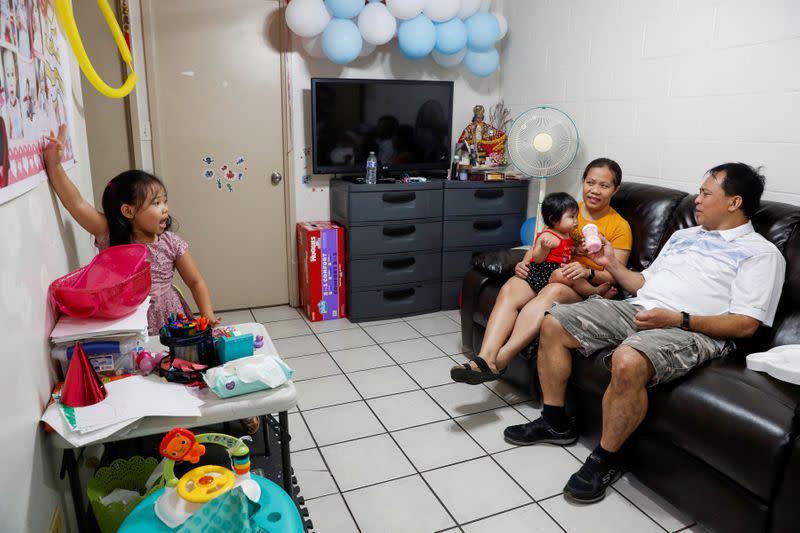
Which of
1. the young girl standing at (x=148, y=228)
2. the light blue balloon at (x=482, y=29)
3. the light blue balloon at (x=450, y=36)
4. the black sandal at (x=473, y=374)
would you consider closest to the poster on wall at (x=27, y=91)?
the young girl standing at (x=148, y=228)

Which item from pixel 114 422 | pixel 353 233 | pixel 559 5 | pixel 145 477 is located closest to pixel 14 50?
pixel 114 422

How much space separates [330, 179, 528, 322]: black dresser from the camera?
3.51 metres

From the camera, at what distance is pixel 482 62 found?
3709 mm

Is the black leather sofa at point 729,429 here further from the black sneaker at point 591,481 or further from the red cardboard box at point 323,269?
the red cardboard box at point 323,269

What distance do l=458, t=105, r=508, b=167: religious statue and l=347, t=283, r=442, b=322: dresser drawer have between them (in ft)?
3.13

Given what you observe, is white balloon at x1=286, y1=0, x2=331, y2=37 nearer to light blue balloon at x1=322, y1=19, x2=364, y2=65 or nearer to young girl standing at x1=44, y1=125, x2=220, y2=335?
light blue balloon at x1=322, y1=19, x2=364, y2=65

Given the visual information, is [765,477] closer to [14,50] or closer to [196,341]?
[196,341]

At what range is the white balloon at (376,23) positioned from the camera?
3.26m

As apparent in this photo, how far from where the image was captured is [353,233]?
3479 millimetres

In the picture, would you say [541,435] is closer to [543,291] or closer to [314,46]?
[543,291]

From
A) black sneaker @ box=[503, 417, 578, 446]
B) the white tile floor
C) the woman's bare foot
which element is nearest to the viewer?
the white tile floor

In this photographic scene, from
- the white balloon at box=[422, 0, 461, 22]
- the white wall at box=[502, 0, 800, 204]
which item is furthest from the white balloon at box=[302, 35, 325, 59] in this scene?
the white wall at box=[502, 0, 800, 204]

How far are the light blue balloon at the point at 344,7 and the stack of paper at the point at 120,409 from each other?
2.60 meters

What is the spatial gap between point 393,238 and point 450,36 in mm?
1331
